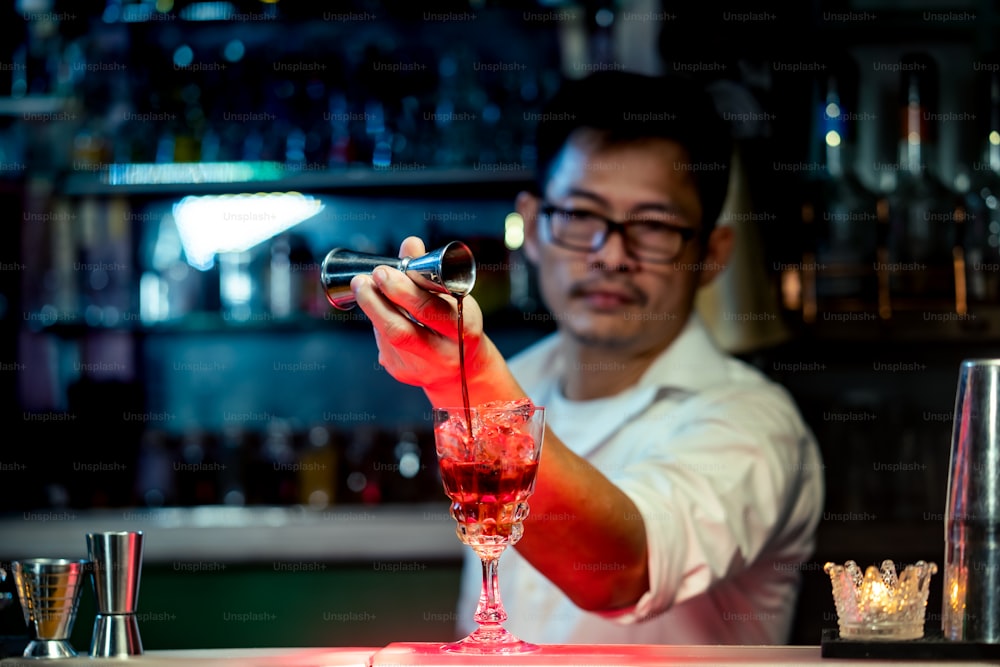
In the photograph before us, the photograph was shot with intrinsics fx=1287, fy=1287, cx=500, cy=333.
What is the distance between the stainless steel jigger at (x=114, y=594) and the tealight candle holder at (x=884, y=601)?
64 cm

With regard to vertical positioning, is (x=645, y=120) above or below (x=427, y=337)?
above

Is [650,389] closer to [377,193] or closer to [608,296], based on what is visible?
[608,296]

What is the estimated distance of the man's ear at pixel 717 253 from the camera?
289 centimetres

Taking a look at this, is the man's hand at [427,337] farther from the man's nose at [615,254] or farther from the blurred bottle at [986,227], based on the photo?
the blurred bottle at [986,227]

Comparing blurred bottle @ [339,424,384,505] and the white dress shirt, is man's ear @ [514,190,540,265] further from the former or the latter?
blurred bottle @ [339,424,384,505]

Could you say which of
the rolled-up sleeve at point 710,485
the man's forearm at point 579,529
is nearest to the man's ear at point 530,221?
the rolled-up sleeve at point 710,485

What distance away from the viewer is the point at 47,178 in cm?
325

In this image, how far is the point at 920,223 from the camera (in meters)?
2.92

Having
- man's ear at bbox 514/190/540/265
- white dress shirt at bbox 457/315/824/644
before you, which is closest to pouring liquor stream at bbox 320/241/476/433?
white dress shirt at bbox 457/315/824/644

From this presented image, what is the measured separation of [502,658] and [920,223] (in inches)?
84.1

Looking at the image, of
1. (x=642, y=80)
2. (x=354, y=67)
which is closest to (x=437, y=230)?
(x=354, y=67)

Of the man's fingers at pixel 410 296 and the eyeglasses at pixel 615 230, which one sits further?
the eyeglasses at pixel 615 230

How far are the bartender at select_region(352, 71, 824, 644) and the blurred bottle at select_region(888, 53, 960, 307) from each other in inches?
14.8

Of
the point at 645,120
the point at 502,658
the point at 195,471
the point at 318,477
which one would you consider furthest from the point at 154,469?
the point at 502,658
